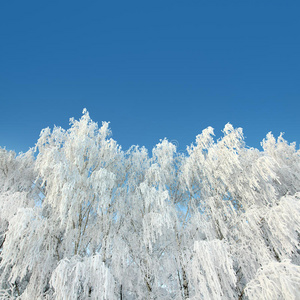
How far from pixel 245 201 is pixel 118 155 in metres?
4.58

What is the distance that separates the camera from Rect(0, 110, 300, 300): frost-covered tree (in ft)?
11.5

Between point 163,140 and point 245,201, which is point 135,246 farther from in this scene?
point 163,140

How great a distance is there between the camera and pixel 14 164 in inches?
259

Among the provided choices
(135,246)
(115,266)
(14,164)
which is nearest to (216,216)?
(135,246)

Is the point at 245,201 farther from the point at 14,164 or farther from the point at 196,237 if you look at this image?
the point at 14,164

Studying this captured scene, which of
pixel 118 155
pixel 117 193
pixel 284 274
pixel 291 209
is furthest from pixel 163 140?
pixel 284 274

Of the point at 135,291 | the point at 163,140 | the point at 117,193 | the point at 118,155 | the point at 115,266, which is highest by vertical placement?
the point at 163,140

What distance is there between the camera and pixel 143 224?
4773 mm

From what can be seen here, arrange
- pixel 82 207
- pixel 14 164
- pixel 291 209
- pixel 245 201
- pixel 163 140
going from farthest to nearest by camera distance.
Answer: pixel 163 140 < pixel 14 164 < pixel 245 201 < pixel 82 207 < pixel 291 209

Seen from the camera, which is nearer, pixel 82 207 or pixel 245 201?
pixel 82 207

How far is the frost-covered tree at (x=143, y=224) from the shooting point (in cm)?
351

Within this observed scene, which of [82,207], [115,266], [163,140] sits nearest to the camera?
[115,266]

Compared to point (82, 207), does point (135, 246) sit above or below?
below

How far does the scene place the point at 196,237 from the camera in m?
5.15
